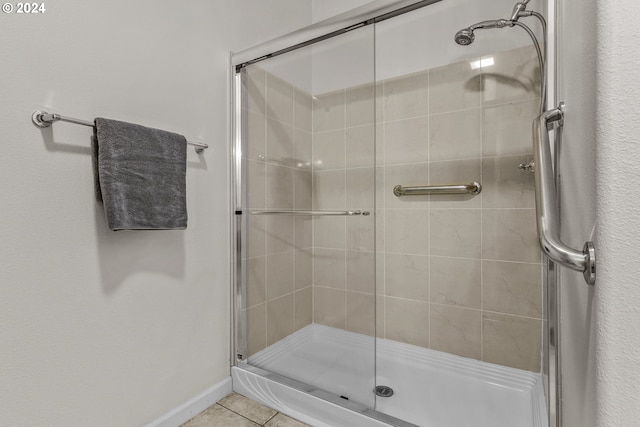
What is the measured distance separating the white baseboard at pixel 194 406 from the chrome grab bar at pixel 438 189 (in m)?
1.36

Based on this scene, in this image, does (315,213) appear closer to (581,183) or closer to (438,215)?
(438,215)

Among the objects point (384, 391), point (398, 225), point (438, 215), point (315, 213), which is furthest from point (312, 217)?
point (384, 391)

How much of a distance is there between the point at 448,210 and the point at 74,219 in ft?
5.47

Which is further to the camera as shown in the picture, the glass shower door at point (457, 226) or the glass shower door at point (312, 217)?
the glass shower door at point (457, 226)

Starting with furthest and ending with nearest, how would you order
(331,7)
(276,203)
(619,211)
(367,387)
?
(331,7)
(276,203)
(367,387)
(619,211)

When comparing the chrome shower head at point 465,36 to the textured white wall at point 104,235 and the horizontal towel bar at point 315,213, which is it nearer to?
the horizontal towel bar at point 315,213

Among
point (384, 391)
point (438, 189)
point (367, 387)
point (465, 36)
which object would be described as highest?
point (465, 36)

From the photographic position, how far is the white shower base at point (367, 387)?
132 centimetres

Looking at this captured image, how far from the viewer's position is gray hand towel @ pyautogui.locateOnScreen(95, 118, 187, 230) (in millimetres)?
1031

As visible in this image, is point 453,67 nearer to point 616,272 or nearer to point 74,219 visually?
point 616,272

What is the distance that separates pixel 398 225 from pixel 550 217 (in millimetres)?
1327

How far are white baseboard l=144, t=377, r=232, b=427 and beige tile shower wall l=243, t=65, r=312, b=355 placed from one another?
200 millimetres

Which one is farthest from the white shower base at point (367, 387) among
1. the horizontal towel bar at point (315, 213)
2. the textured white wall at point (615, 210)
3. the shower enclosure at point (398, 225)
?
the textured white wall at point (615, 210)

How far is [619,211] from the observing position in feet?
1.24
